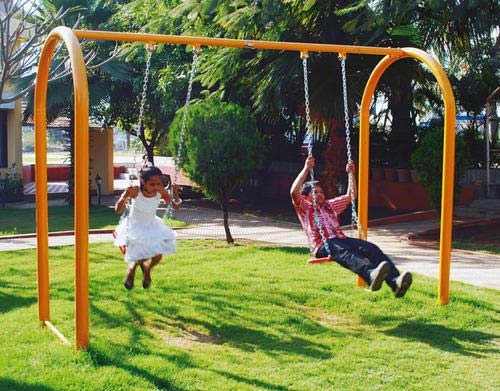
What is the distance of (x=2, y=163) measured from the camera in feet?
70.0

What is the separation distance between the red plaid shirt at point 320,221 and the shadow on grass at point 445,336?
44.2 inches

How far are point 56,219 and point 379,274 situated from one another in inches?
466

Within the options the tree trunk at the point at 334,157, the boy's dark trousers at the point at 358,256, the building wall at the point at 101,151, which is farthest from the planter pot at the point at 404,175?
the boy's dark trousers at the point at 358,256

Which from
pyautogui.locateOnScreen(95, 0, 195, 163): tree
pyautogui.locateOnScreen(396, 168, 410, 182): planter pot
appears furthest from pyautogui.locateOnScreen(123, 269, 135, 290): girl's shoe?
pyautogui.locateOnScreen(396, 168, 410, 182): planter pot

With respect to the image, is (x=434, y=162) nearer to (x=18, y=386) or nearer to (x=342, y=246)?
(x=342, y=246)

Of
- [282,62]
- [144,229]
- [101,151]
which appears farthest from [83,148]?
[101,151]

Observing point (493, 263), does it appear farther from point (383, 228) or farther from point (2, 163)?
point (2, 163)

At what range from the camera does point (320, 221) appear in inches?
294

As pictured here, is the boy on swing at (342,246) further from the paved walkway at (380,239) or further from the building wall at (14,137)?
the building wall at (14,137)

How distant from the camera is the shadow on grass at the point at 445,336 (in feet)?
20.5

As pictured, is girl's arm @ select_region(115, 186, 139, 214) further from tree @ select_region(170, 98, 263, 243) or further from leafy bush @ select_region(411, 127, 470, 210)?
leafy bush @ select_region(411, 127, 470, 210)

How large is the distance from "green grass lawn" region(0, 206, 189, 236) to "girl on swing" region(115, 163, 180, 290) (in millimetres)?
8078

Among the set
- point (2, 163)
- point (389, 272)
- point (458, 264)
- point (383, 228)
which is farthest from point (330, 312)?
point (2, 163)

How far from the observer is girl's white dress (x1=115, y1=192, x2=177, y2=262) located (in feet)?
21.7
